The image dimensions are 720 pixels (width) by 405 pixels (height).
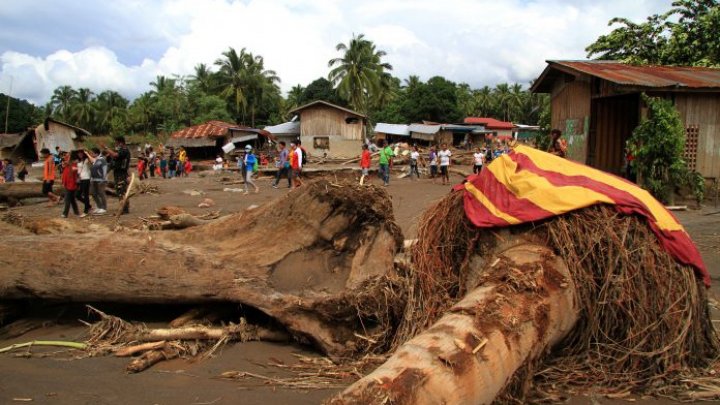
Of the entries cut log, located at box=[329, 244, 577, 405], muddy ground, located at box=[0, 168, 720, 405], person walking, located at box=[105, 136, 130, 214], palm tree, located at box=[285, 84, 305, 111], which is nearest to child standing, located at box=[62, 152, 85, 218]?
person walking, located at box=[105, 136, 130, 214]

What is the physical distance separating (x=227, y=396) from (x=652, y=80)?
12737mm

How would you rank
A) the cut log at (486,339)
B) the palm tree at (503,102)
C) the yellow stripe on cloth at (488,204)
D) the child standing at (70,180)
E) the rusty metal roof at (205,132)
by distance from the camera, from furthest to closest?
the palm tree at (503,102), the rusty metal roof at (205,132), the child standing at (70,180), the yellow stripe on cloth at (488,204), the cut log at (486,339)

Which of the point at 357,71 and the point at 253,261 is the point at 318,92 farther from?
the point at 253,261

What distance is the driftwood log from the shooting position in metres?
4.63

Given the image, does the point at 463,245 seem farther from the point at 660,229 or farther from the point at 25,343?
the point at 25,343

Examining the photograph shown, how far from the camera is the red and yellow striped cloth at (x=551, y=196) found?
12.7ft

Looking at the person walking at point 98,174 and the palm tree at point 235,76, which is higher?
the palm tree at point 235,76

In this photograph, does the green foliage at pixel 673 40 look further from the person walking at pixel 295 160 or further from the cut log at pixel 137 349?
the cut log at pixel 137 349

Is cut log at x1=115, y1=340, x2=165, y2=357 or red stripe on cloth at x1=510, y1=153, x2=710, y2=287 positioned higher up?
red stripe on cloth at x1=510, y1=153, x2=710, y2=287

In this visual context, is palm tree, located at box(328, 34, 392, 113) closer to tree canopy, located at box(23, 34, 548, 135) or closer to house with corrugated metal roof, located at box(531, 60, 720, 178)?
tree canopy, located at box(23, 34, 548, 135)

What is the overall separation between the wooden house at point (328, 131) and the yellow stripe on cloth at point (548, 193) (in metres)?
33.1

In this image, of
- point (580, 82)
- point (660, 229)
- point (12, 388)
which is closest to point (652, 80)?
point (580, 82)

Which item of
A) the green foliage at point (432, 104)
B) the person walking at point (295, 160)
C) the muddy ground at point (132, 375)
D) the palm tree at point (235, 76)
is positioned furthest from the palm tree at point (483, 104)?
the muddy ground at point (132, 375)

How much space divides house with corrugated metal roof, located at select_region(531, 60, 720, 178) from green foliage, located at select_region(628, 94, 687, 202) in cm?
47
